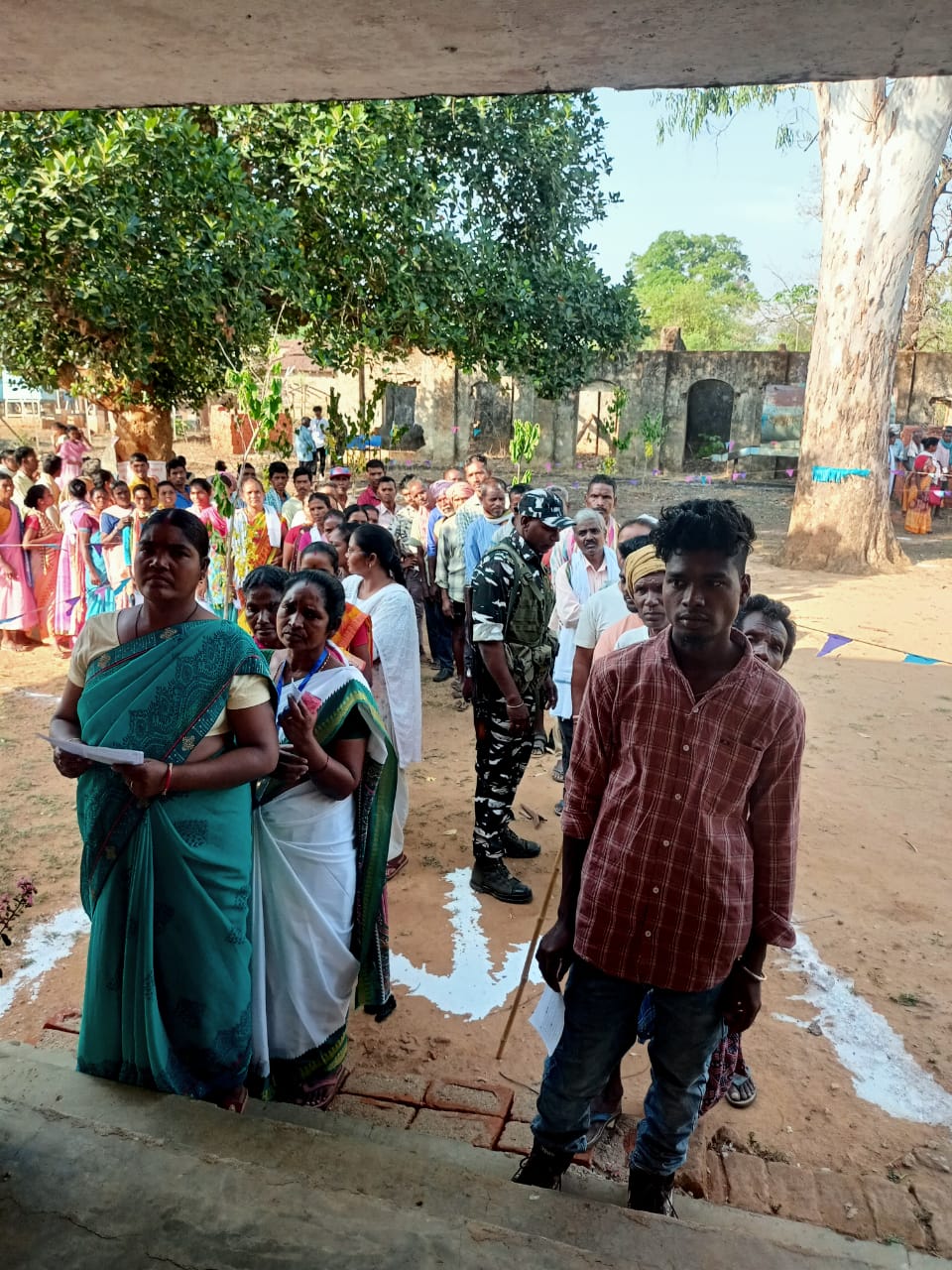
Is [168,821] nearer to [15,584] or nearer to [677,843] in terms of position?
[677,843]

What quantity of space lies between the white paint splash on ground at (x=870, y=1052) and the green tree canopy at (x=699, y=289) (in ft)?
133

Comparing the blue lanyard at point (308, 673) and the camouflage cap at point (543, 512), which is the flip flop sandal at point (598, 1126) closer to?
the blue lanyard at point (308, 673)

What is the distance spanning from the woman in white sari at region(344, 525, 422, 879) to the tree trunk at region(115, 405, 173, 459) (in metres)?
8.73

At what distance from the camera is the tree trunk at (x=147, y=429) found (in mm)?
11492

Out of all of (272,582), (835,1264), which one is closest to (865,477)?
(272,582)

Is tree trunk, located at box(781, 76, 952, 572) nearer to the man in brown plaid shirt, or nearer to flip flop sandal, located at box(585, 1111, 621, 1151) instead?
flip flop sandal, located at box(585, 1111, 621, 1151)

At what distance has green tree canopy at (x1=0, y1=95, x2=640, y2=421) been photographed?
8.09 m

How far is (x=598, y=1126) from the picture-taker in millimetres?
2453

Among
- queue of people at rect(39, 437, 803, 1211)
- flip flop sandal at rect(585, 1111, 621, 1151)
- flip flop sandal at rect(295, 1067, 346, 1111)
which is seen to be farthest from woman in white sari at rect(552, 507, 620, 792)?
flip flop sandal at rect(295, 1067, 346, 1111)

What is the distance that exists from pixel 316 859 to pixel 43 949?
165 centimetres

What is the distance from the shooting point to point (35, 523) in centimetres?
771

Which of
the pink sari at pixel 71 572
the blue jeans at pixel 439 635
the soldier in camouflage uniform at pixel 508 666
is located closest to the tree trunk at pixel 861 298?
the blue jeans at pixel 439 635

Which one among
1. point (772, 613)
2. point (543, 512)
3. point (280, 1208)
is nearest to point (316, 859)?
point (280, 1208)

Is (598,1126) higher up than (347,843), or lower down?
lower down
